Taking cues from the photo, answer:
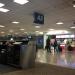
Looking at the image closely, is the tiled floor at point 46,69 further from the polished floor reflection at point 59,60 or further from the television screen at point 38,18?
the television screen at point 38,18

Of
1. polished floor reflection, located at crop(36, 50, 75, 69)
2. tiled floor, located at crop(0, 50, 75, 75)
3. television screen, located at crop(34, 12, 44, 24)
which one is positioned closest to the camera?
tiled floor, located at crop(0, 50, 75, 75)

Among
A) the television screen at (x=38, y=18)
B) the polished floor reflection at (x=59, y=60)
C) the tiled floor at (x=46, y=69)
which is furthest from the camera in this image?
the television screen at (x=38, y=18)

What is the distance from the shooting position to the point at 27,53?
22.6 ft

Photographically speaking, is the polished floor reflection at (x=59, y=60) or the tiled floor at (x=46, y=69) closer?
the tiled floor at (x=46, y=69)

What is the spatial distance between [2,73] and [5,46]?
303cm

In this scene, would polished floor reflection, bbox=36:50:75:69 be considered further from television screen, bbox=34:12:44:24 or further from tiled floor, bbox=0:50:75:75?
television screen, bbox=34:12:44:24

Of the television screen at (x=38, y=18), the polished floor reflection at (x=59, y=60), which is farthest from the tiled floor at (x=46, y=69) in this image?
the television screen at (x=38, y=18)

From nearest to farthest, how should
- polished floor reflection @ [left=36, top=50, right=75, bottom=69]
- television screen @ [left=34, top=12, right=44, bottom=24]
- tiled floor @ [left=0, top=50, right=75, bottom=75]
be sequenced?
tiled floor @ [left=0, top=50, right=75, bottom=75] → polished floor reflection @ [left=36, top=50, right=75, bottom=69] → television screen @ [left=34, top=12, right=44, bottom=24]

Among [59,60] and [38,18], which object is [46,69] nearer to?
[59,60]

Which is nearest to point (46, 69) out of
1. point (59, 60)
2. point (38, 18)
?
point (59, 60)

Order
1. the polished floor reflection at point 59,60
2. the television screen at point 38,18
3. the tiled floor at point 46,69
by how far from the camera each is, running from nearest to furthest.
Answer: the tiled floor at point 46,69, the polished floor reflection at point 59,60, the television screen at point 38,18

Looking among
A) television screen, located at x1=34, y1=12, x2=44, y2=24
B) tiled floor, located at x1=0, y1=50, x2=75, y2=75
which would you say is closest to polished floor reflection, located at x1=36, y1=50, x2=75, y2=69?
tiled floor, located at x1=0, y1=50, x2=75, y2=75

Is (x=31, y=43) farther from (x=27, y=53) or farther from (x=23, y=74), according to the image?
(x=23, y=74)

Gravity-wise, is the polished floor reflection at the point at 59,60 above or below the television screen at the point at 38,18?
below
